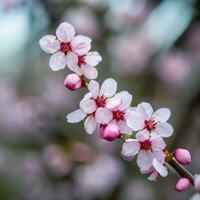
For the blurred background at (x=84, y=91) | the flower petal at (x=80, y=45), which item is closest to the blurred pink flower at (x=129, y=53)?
the blurred background at (x=84, y=91)

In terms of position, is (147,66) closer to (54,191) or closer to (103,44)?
(103,44)

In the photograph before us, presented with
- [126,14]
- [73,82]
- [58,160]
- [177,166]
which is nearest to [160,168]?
[177,166]

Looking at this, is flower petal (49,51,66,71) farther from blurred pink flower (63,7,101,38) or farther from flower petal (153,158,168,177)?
blurred pink flower (63,7,101,38)

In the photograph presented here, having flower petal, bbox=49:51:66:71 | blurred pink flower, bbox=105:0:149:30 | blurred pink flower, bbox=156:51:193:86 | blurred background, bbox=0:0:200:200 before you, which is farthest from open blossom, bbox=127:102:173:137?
blurred pink flower, bbox=156:51:193:86

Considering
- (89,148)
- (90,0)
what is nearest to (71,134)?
(89,148)

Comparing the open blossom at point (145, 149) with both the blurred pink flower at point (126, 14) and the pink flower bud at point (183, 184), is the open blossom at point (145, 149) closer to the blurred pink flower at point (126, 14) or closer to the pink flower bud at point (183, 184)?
the pink flower bud at point (183, 184)

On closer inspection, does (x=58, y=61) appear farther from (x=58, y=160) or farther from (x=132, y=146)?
(x=58, y=160)
